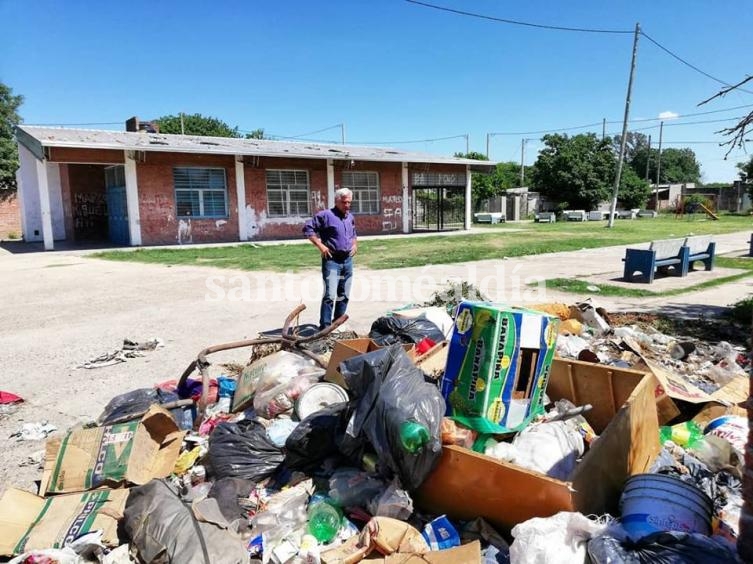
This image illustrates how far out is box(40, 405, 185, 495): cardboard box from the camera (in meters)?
2.99

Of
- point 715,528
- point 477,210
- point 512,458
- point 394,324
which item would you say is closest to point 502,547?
point 512,458

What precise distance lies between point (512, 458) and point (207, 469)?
1723 millimetres

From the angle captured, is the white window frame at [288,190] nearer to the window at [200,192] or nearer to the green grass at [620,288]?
the window at [200,192]

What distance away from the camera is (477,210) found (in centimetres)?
4206

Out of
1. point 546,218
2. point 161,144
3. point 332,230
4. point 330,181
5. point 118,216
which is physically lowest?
point 546,218

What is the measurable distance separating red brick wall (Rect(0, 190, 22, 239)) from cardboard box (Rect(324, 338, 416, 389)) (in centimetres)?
2933

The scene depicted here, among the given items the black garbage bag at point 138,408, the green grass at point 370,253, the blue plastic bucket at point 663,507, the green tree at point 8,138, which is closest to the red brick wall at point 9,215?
the green tree at point 8,138

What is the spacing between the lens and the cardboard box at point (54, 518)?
2523 millimetres

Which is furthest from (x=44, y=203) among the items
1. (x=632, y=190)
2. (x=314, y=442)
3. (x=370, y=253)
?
(x=632, y=190)

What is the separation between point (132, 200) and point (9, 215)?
498 inches

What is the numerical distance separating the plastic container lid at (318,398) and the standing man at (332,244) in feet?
7.62

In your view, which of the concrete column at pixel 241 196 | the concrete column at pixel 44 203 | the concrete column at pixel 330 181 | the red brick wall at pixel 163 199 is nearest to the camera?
the concrete column at pixel 44 203

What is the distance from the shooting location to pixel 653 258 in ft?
32.7

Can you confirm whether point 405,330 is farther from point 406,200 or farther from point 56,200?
point 406,200
